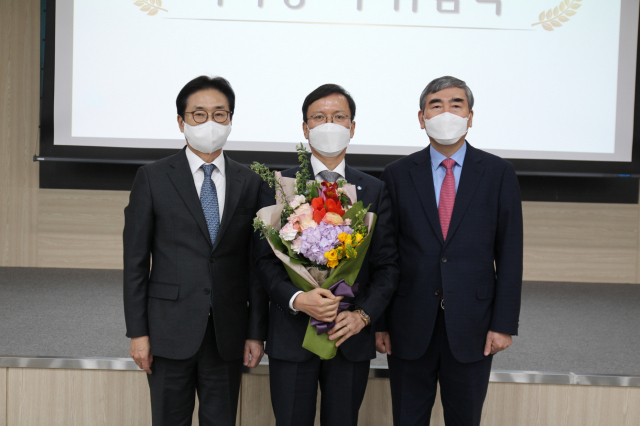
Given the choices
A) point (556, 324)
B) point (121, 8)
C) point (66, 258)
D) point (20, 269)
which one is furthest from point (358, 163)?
point (20, 269)

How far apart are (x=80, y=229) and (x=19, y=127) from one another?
103 cm

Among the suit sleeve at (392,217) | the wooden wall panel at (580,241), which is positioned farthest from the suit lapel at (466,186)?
the wooden wall panel at (580,241)

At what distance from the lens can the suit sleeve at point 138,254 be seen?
1578 mm

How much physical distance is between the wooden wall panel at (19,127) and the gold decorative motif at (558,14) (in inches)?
166

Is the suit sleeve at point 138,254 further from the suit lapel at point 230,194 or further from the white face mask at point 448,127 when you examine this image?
the white face mask at point 448,127

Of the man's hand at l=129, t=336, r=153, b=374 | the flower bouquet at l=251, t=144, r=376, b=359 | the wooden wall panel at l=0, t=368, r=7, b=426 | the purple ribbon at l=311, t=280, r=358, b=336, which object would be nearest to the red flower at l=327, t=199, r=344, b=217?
the flower bouquet at l=251, t=144, r=376, b=359

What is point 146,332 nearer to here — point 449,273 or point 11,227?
point 449,273

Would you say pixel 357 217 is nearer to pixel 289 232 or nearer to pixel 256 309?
pixel 289 232

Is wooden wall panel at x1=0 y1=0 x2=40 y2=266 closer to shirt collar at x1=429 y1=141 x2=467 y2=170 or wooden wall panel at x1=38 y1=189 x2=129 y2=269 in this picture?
wooden wall panel at x1=38 y1=189 x2=129 y2=269

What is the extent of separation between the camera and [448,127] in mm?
1704

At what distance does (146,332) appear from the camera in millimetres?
1599

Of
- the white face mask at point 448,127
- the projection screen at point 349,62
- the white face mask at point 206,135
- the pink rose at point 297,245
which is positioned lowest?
the pink rose at point 297,245

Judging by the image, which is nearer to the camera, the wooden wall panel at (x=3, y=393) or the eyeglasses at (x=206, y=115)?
the eyeglasses at (x=206, y=115)

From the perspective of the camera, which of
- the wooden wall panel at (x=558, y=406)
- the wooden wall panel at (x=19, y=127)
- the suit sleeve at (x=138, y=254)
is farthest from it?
the wooden wall panel at (x=19, y=127)
